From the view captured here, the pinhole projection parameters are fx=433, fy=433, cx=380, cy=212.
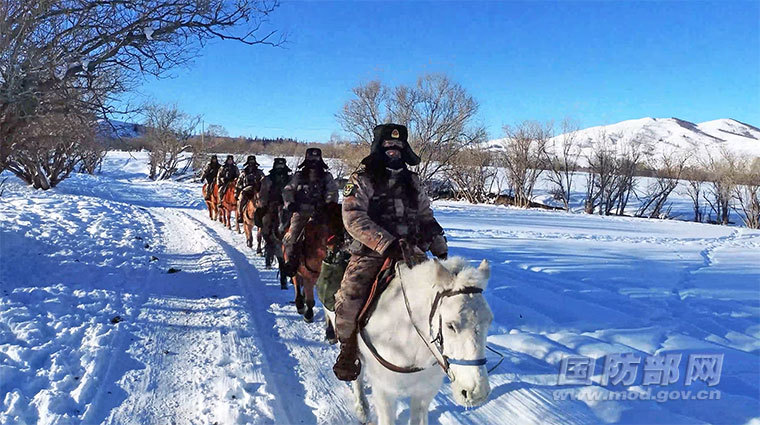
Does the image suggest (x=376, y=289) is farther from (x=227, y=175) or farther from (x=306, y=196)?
(x=227, y=175)

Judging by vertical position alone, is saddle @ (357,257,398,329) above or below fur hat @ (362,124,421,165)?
below

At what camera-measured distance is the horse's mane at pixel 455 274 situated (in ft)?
7.76

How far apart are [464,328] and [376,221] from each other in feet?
5.26

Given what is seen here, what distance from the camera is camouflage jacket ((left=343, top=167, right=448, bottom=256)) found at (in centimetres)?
349

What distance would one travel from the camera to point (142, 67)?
752cm

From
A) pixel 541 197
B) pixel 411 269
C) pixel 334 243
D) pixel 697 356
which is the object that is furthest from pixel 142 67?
pixel 541 197

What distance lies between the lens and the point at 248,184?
1277 cm

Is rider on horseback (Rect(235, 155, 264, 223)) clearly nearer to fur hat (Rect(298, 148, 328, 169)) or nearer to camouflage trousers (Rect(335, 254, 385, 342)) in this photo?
fur hat (Rect(298, 148, 328, 169))

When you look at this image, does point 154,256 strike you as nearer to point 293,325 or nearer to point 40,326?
point 40,326

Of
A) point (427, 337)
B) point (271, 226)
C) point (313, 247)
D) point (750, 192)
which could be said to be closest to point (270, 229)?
point (271, 226)

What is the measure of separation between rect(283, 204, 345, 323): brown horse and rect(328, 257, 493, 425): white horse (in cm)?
256

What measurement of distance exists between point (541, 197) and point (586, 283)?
34.9m

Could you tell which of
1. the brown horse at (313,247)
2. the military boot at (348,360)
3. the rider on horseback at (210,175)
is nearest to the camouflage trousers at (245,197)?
the rider on horseback at (210,175)

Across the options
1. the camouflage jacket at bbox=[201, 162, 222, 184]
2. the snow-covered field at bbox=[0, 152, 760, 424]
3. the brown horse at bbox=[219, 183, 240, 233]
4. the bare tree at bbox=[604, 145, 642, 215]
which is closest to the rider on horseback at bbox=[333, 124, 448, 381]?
the snow-covered field at bbox=[0, 152, 760, 424]
